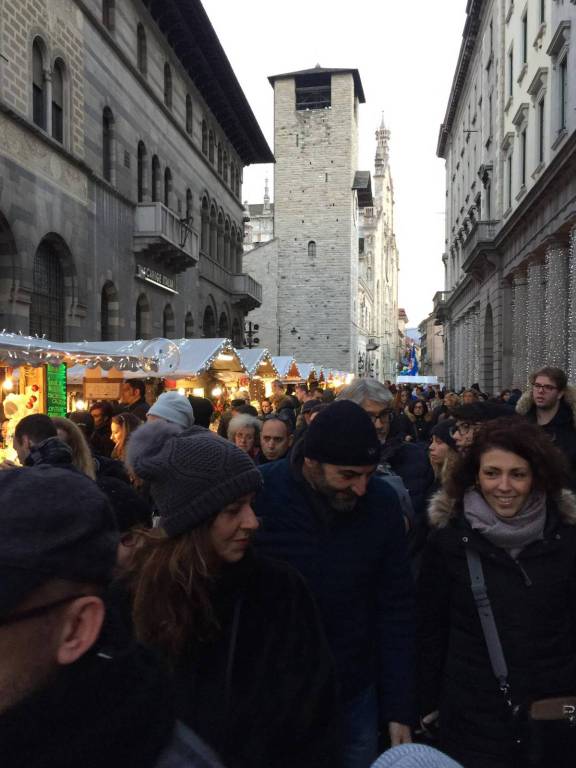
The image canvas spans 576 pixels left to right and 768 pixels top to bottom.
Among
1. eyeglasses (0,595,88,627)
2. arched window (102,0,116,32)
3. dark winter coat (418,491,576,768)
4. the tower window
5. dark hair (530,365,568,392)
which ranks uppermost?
the tower window

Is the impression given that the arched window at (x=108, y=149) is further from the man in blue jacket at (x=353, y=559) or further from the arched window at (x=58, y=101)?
the man in blue jacket at (x=353, y=559)

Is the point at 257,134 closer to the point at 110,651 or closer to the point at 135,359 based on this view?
the point at 135,359

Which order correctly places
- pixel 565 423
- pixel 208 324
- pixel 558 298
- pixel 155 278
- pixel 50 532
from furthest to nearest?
pixel 208 324 → pixel 155 278 → pixel 558 298 → pixel 565 423 → pixel 50 532

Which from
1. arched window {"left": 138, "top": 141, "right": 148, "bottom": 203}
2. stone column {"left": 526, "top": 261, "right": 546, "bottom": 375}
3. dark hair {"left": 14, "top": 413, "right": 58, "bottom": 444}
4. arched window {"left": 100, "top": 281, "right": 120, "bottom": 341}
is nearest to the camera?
dark hair {"left": 14, "top": 413, "right": 58, "bottom": 444}

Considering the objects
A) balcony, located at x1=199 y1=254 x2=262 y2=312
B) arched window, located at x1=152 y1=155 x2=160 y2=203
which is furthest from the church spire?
arched window, located at x1=152 y1=155 x2=160 y2=203

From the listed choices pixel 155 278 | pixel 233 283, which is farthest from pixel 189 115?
pixel 233 283

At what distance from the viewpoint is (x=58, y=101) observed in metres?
16.8

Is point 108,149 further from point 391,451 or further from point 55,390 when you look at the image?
Result: point 391,451

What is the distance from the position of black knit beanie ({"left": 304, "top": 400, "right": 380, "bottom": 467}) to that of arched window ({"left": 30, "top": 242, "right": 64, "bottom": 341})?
1409 centimetres

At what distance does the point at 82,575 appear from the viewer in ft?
3.69

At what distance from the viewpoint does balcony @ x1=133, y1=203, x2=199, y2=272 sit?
70.5 feet

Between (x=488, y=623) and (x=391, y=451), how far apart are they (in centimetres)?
216

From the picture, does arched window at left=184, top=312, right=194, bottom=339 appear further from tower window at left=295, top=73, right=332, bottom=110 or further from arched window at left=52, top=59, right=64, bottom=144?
tower window at left=295, top=73, right=332, bottom=110

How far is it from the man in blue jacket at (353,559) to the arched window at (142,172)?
21.3 metres
